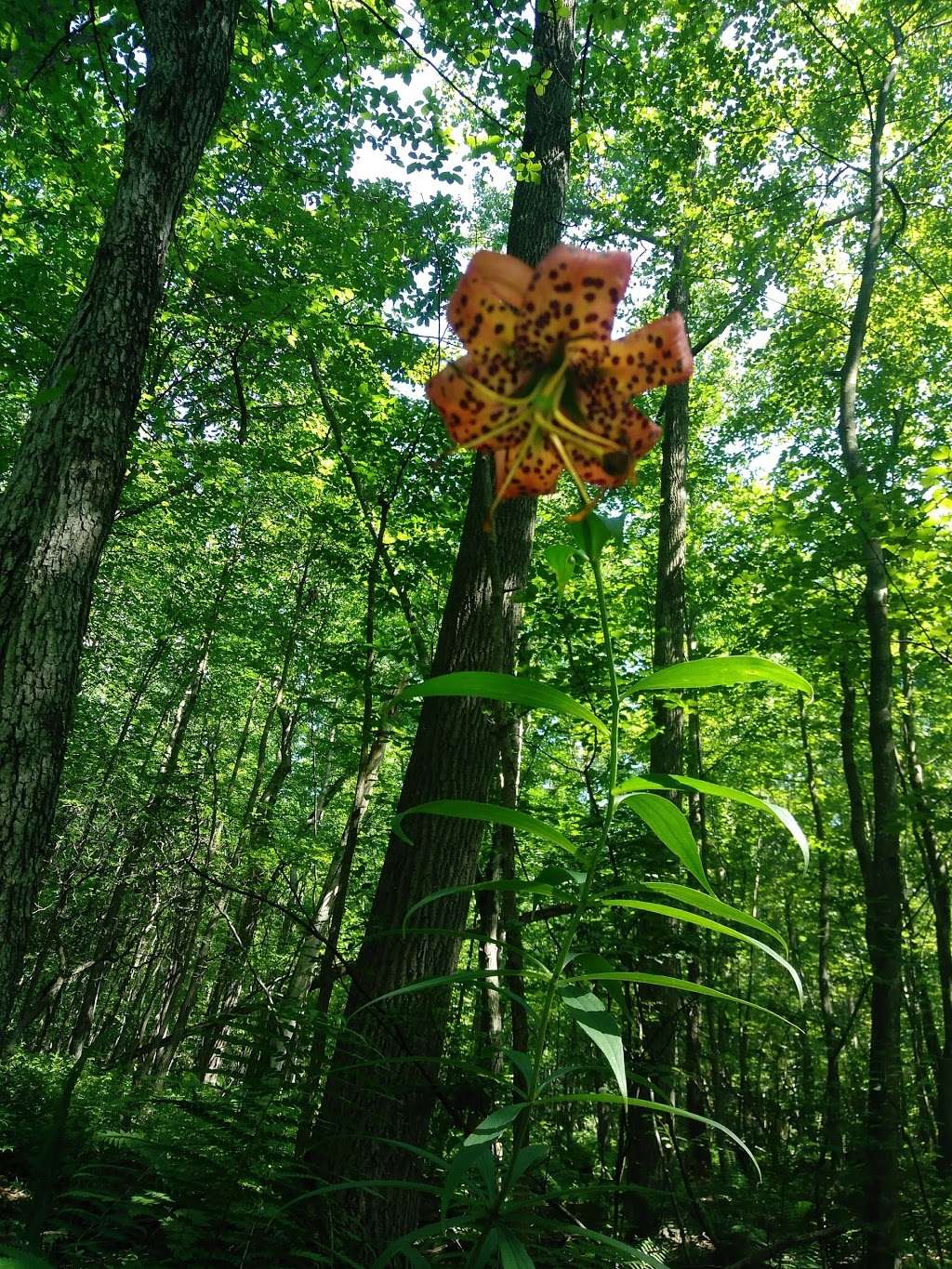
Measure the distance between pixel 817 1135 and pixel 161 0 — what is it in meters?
7.77

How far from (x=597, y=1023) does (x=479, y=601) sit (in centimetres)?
235

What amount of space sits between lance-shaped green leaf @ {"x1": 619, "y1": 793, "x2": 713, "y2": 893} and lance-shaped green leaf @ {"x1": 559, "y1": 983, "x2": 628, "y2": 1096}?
16 cm

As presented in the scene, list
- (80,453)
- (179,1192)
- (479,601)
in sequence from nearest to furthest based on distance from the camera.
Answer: (179,1192) → (80,453) → (479,601)

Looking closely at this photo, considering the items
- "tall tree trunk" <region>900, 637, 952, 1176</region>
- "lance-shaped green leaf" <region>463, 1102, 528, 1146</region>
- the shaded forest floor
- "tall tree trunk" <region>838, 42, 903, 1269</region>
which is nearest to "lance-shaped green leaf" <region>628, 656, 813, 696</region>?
"lance-shaped green leaf" <region>463, 1102, 528, 1146</region>

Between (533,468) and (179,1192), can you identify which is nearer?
(533,468)

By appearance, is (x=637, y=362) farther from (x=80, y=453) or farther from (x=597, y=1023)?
(x=80, y=453)

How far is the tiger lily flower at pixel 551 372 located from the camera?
502 mm

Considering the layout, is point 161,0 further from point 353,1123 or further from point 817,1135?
point 817,1135

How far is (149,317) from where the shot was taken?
293 centimetres

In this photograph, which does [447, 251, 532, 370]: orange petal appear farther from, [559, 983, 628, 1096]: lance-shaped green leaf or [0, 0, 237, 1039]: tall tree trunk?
[0, 0, 237, 1039]: tall tree trunk

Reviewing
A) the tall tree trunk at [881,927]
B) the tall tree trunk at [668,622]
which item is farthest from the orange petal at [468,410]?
the tall tree trunk at [881,927]

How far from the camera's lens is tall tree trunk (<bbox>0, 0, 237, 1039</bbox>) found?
237 centimetres

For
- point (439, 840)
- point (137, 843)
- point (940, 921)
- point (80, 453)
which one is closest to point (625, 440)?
point (439, 840)

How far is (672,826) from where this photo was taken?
0.72m
